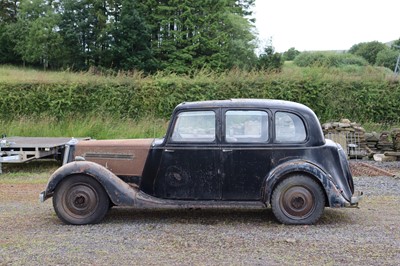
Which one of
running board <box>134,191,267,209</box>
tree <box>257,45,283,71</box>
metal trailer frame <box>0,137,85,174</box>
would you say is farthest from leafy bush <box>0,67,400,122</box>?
tree <box>257,45,283,71</box>

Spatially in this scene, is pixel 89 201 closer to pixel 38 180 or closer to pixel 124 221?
pixel 124 221

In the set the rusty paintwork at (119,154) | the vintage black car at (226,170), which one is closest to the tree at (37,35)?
the rusty paintwork at (119,154)

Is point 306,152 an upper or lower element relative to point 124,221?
upper

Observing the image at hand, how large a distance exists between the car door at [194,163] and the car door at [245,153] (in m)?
0.14

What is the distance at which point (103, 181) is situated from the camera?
590 cm

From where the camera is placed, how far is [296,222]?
5.88 metres

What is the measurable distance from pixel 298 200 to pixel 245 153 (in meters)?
0.96

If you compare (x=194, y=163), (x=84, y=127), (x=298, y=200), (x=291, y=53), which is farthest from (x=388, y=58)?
(x=194, y=163)

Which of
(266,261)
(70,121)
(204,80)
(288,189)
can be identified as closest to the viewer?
(266,261)

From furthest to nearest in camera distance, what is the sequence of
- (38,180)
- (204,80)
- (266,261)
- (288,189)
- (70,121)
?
(204,80) < (70,121) < (38,180) < (288,189) < (266,261)

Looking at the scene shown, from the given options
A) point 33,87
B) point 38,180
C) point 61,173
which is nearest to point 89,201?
point 61,173

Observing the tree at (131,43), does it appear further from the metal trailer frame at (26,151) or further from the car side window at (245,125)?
the car side window at (245,125)

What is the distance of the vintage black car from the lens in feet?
19.2

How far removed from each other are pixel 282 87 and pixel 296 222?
11.4m
